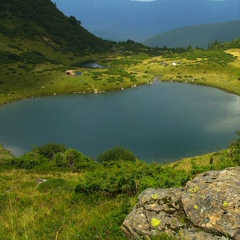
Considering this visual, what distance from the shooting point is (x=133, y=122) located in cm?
6938

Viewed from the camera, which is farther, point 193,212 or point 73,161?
point 73,161

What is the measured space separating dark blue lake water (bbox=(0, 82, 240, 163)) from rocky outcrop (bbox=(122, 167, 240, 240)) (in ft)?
132

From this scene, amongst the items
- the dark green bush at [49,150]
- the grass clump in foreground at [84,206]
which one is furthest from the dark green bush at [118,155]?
the grass clump in foreground at [84,206]

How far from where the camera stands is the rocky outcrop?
8.00 metres

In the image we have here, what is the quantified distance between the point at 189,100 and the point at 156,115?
18.9m

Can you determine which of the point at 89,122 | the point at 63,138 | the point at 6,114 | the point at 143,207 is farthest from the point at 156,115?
the point at 143,207

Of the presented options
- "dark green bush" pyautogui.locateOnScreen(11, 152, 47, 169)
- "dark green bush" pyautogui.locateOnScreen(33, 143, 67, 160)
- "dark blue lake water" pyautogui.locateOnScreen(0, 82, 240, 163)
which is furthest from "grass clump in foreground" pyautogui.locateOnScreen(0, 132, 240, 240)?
"dark blue lake water" pyautogui.locateOnScreen(0, 82, 240, 163)

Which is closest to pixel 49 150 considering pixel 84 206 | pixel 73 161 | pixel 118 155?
pixel 73 161

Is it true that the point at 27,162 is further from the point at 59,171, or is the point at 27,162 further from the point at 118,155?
the point at 118,155

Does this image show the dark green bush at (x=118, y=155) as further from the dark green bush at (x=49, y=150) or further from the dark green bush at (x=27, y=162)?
the dark green bush at (x=27, y=162)

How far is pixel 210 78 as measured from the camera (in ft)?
373

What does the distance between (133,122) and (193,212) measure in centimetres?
6084

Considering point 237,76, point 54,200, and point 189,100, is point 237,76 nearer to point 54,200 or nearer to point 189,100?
point 189,100

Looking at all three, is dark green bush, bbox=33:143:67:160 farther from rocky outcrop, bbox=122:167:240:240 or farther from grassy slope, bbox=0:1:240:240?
rocky outcrop, bbox=122:167:240:240
